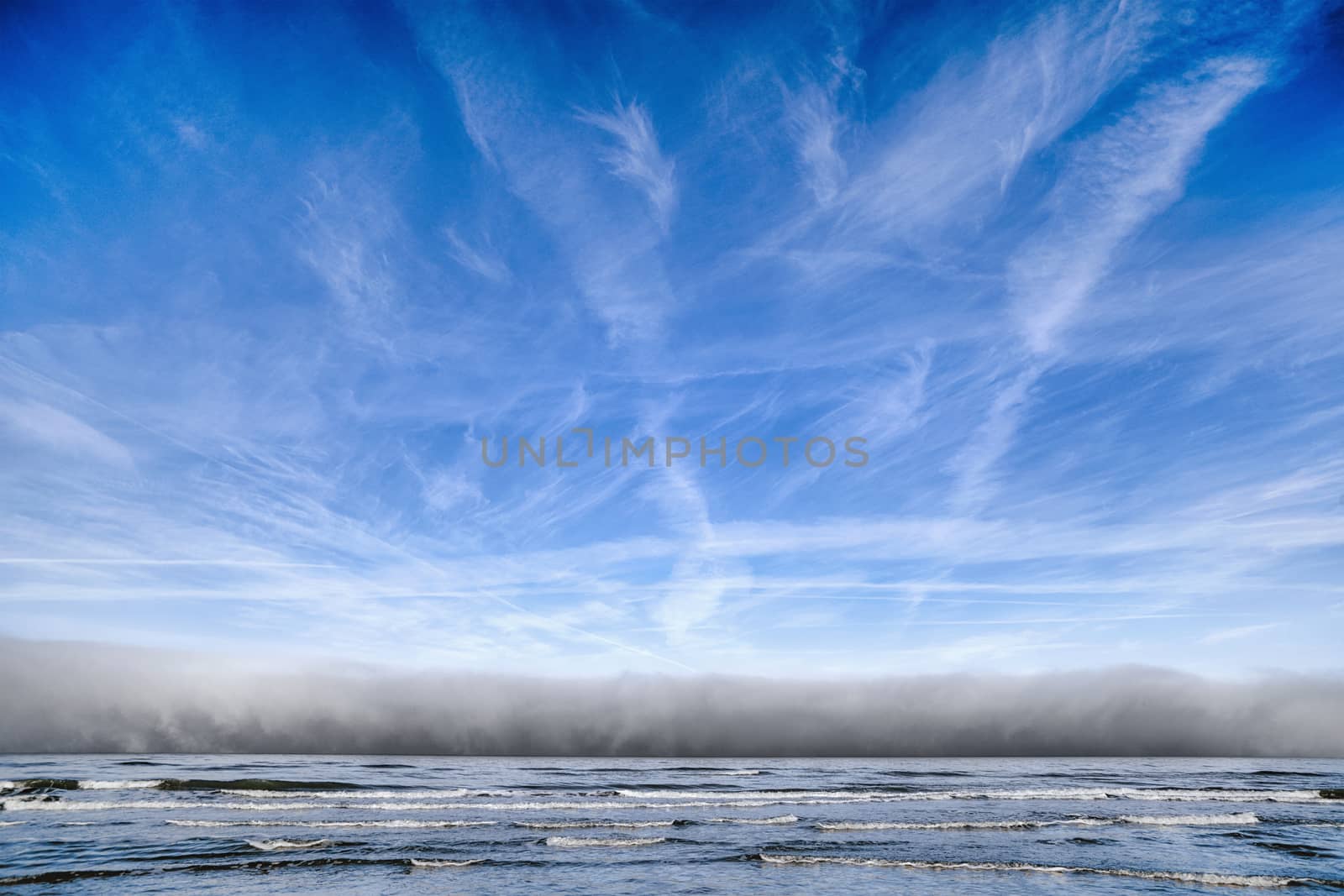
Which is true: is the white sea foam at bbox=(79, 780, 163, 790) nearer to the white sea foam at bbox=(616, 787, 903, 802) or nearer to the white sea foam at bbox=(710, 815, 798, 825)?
the white sea foam at bbox=(616, 787, 903, 802)

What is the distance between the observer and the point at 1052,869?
21.9 m

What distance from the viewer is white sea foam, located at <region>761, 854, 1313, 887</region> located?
20.6m

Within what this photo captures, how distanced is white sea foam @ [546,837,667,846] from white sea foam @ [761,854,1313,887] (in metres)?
5.12

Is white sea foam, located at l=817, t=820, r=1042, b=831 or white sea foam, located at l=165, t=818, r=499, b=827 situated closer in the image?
white sea foam, located at l=817, t=820, r=1042, b=831

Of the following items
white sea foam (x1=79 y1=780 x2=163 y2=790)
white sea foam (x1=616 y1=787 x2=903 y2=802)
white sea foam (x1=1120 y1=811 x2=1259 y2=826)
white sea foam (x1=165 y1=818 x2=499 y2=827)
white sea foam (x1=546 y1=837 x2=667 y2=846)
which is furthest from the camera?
white sea foam (x1=79 y1=780 x2=163 y2=790)

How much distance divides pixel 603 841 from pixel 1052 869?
15.4 m

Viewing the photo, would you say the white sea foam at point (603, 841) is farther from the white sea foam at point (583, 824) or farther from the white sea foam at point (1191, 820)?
the white sea foam at point (1191, 820)

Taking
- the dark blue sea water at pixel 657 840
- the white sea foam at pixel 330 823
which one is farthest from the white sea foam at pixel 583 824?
the white sea foam at pixel 330 823

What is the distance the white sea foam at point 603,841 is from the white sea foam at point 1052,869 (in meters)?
5.12

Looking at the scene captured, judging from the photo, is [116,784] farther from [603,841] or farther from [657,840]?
→ [657,840]

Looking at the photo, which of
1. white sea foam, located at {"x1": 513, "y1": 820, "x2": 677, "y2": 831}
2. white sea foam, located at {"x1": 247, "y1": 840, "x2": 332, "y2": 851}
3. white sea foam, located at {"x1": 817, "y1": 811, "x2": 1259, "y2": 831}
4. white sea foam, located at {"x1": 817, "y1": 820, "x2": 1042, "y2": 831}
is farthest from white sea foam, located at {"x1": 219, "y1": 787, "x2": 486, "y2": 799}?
white sea foam, located at {"x1": 817, "y1": 811, "x2": 1259, "y2": 831}

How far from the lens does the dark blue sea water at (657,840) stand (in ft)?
66.6

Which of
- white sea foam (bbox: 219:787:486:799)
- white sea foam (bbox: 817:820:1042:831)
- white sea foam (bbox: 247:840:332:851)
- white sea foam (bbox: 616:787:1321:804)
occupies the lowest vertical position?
white sea foam (bbox: 219:787:486:799)

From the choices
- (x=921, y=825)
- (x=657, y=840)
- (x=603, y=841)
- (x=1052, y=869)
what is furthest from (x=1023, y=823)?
(x=603, y=841)
